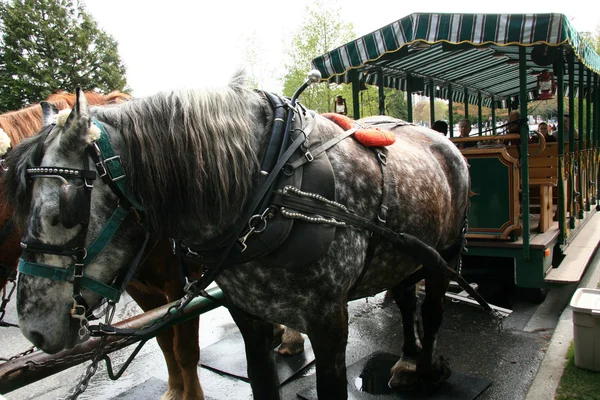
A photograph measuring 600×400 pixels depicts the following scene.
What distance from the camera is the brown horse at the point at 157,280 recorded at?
2.53 meters

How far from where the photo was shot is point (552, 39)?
360cm

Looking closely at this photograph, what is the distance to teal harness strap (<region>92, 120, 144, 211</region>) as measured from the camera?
1503mm

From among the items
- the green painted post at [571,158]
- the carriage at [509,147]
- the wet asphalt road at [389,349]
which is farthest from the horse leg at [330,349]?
the green painted post at [571,158]

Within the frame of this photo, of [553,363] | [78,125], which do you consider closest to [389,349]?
[553,363]

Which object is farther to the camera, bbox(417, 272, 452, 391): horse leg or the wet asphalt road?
the wet asphalt road

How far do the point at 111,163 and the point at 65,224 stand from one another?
247 mm

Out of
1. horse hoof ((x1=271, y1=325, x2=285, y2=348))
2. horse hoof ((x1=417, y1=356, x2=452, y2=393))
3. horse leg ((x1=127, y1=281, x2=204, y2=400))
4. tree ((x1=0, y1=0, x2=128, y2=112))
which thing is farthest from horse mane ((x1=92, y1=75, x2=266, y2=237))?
tree ((x1=0, y1=0, x2=128, y2=112))

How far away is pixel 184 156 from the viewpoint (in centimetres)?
162

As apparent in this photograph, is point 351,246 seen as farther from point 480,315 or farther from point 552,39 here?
point 480,315

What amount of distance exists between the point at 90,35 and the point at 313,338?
29087mm

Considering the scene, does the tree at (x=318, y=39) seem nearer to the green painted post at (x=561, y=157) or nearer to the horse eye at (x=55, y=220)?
the green painted post at (x=561, y=157)

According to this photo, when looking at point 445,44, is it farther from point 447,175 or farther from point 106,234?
point 106,234

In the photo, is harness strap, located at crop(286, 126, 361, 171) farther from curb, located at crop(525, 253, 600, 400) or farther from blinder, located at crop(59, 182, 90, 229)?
curb, located at crop(525, 253, 600, 400)

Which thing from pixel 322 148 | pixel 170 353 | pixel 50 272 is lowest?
pixel 170 353
